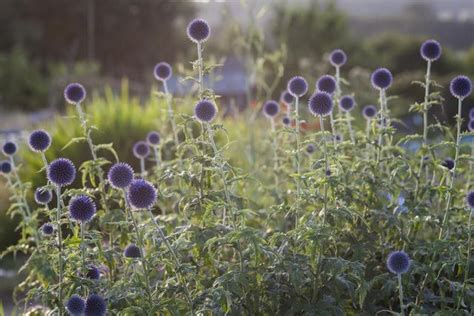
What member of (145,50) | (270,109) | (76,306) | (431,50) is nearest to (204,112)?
(76,306)

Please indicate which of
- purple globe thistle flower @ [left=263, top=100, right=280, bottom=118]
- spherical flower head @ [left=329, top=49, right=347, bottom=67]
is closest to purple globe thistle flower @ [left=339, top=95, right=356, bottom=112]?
spherical flower head @ [left=329, top=49, right=347, bottom=67]

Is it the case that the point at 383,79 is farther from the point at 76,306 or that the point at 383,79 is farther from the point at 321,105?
the point at 76,306

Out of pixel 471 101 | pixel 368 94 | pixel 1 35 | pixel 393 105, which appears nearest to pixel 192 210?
pixel 368 94

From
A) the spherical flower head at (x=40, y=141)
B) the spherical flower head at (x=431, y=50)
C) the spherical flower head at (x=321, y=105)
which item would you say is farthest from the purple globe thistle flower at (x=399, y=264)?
the spherical flower head at (x=40, y=141)

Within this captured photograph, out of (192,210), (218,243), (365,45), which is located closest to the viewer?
(218,243)

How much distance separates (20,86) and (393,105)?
926cm

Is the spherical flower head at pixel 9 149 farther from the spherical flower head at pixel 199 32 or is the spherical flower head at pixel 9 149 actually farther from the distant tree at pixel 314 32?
the distant tree at pixel 314 32

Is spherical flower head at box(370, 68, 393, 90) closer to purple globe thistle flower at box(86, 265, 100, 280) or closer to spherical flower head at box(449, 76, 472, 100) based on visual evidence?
spherical flower head at box(449, 76, 472, 100)

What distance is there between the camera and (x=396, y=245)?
3.56 metres

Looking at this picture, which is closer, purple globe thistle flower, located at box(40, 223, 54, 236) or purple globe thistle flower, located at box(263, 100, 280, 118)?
purple globe thistle flower, located at box(40, 223, 54, 236)

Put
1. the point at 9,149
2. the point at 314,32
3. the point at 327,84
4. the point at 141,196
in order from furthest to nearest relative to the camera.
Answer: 1. the point at 314,32
2. the point at 9,149
3. the point at 327,84
4. the point at 141,196

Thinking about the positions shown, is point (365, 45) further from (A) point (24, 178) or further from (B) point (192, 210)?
(B) point (192, 210)

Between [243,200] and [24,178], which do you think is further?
[24,178]

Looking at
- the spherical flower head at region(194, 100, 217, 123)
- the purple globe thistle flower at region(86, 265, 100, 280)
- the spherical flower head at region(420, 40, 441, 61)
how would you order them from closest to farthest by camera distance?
the spherical flower head at region(194, 100, 217, 123), the purple globe thistle flower at region(86, 265, 100, 280), the spherical flower head at region(420, 40, 441, 61)
